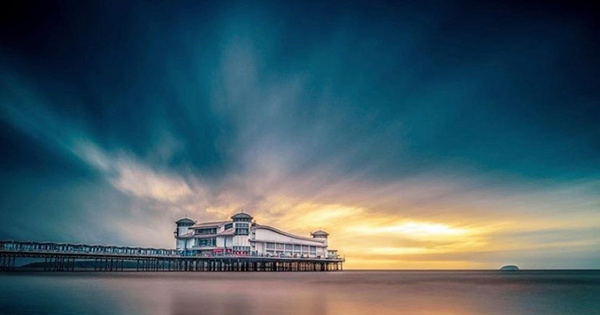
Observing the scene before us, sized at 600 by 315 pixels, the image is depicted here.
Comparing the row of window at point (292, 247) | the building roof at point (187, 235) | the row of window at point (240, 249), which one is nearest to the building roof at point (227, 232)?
the row of window at point (240, 249)

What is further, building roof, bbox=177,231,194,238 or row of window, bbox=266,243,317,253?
row of window, bbox=266,243,317,253

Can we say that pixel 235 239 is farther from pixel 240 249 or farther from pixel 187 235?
pixel 187 235

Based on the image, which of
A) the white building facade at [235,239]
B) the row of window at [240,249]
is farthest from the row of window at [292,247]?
the row of window at [240,249]

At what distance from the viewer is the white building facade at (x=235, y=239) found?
88.9 m

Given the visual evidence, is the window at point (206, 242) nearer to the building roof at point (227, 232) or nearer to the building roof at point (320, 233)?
the building roof at point (227, 232)

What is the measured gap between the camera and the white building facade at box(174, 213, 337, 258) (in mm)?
88938

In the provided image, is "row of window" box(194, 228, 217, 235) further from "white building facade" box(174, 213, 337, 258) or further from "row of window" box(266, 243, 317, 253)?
"row of window" box(266, 243, 317, 253)

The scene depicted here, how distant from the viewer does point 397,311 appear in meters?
24.9

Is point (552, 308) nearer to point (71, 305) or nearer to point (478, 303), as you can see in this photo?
point (478, 303)

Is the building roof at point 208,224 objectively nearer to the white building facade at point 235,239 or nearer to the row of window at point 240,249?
the white building facade at point 235,239

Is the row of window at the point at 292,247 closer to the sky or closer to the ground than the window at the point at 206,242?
closer to the ground

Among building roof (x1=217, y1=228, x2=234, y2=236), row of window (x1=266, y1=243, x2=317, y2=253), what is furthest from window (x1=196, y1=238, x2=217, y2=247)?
row of window (x1=266, y1=243, x2=317, y2=253)

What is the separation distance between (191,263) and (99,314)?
77.8m

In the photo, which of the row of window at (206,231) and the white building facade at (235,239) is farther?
the row of window at (206,231)
